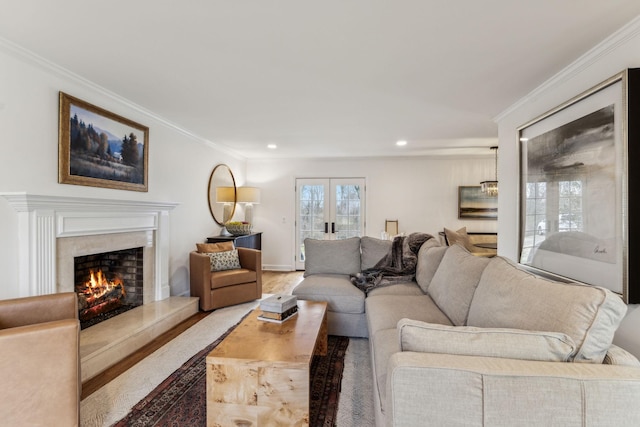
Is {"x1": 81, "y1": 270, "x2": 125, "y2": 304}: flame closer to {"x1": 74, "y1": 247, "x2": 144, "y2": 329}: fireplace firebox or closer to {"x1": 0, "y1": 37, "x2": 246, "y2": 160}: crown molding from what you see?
{"x1": 74, "y1": 247, "x2": 144, "y2": 329}: fireplace firebox

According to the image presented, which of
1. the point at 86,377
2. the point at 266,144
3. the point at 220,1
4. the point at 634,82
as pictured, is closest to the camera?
the point at 220,1

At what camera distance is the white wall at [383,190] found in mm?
6020

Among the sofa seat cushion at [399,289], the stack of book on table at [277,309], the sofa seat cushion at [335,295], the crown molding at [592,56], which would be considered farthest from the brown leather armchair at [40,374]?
the crown molding at [592,56]

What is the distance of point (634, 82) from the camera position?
168 cm

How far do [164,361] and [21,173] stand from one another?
1778mm

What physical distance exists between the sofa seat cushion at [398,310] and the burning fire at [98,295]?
266cm

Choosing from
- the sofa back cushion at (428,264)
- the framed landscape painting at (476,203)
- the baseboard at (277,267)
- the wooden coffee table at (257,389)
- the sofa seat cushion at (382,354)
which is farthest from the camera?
the baseboard at (277,267)

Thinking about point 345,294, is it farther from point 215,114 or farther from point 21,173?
point 21,173

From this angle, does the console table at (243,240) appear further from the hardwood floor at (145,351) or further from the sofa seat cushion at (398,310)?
the sofa seat cushion at (398,310)

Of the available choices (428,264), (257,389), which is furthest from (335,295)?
(257,389)

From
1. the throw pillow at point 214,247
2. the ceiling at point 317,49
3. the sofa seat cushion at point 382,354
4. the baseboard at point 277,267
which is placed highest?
the ceiling at point 317,49

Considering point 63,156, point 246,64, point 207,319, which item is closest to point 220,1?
point 246,64

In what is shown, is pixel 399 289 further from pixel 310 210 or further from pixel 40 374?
pixel 310 210

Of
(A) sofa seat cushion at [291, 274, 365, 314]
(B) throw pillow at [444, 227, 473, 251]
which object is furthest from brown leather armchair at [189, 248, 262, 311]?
(B) throw pillow at [444, 227, 473, 251]
